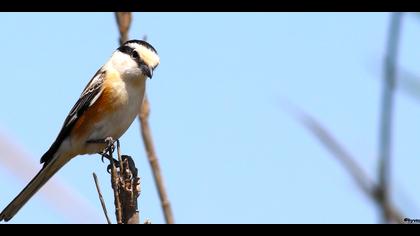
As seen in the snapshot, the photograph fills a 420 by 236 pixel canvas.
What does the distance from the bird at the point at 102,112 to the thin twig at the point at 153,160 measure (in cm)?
190

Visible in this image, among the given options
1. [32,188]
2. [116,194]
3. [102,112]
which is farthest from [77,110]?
[116,194]

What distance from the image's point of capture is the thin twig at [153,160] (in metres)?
2.54

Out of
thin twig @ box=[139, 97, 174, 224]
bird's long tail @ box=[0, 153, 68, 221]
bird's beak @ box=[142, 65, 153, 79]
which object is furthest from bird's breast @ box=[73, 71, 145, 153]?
thin twig @ box=[139, 97, 174, 224]

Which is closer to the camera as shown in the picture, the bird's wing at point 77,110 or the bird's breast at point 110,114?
the bird's breast at point 110,114

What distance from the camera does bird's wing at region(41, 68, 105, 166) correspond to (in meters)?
5.70

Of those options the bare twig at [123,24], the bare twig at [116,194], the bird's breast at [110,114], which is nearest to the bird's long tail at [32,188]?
the bird's breast at [110,114]

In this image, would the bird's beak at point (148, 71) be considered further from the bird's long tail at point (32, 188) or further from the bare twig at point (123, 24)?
the bare twig at point (123, 24)

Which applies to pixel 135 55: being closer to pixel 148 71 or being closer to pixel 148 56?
pixel 148 56

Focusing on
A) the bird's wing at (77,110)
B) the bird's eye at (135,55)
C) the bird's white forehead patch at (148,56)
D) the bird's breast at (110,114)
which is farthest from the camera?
the bird's eye at (135,55)

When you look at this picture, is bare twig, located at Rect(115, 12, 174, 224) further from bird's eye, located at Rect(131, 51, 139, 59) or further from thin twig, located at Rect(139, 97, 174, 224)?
bird's eye, located at Rect(131, 51, 139, 59)

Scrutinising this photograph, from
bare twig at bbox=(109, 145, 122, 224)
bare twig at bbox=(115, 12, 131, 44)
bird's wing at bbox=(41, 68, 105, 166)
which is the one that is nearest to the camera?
bare twig at bbox=(109, 145, 122, 224)

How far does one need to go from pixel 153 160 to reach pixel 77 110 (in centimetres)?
305

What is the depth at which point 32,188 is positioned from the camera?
212 inches
